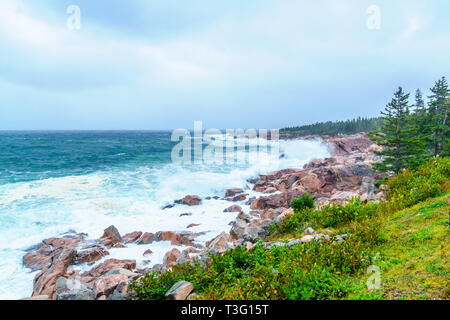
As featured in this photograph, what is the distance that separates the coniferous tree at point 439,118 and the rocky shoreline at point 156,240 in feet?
27.7

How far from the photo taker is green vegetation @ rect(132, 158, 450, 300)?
3.53 metres

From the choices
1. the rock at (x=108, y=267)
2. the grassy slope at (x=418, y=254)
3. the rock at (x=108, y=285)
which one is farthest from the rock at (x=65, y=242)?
the grassy slope at (x=418, y=254)

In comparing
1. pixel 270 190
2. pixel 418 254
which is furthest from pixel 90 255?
pixel 270 190

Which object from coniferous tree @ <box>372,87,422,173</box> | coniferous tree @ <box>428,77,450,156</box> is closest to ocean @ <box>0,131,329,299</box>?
coniferous tree @ <box>372,87,422,173</box>

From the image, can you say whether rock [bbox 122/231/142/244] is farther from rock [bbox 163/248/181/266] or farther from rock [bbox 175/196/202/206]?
rock [bbox 175/196/202/206]

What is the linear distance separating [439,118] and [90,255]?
3368 centimetres

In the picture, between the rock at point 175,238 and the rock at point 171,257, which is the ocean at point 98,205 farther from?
the rock at point 171,257

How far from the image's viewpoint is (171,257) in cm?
949

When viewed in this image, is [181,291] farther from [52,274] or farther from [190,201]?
[190,201]

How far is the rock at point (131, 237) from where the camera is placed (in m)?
12.0

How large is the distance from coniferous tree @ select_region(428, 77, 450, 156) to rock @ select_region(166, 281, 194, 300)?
2446 cm

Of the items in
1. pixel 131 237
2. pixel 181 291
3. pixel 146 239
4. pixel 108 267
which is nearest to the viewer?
pixel 181 291
